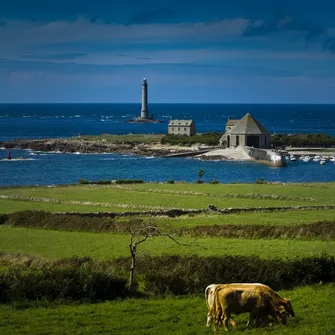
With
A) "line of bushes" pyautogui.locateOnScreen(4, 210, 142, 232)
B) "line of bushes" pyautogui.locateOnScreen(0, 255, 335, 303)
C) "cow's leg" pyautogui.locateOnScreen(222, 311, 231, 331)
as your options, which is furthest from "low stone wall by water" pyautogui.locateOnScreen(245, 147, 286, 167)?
"cow's leg" pyautogui.locateOnScreen(222, 311, 231, 331)

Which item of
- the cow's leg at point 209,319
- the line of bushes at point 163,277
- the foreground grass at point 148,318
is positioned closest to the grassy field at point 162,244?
the foreground grass at point 148,318

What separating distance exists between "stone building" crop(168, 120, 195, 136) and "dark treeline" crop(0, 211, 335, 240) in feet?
317

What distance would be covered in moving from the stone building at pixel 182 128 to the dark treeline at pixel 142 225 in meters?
96.5

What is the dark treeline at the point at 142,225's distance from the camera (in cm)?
3003

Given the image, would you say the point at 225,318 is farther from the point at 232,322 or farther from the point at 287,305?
the point at 287,305

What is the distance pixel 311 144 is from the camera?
121 meters

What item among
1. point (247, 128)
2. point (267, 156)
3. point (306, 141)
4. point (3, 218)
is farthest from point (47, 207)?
point (306, 141)

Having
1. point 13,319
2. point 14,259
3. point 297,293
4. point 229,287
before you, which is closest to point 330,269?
point 297,293

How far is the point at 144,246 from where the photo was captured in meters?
27.3

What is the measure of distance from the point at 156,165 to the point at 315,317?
78.3 meters

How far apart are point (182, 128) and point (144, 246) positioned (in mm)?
107182

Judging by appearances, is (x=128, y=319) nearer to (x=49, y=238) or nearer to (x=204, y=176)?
(x=49, y=238)

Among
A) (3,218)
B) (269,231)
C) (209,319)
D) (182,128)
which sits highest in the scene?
(182,128)

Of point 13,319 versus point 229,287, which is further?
point 13,319
